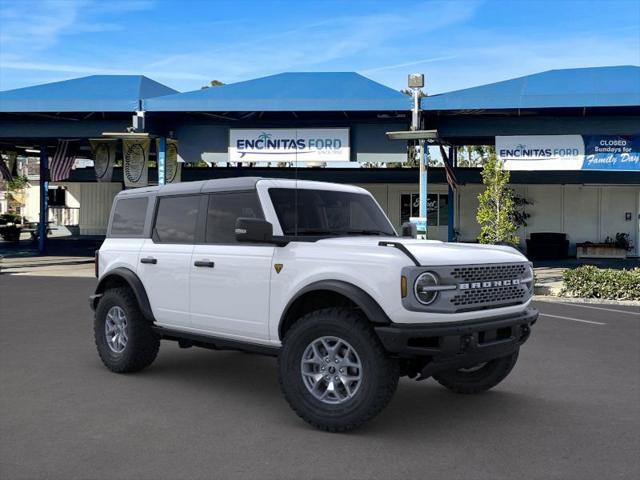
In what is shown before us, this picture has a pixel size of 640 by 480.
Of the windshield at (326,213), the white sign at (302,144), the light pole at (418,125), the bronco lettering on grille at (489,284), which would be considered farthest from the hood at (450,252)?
the white sign at (302,144)

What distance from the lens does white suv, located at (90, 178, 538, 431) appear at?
4.80 metres

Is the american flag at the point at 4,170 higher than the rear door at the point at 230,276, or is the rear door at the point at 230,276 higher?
the american flag at the point at 4,170

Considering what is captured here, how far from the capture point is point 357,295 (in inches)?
192

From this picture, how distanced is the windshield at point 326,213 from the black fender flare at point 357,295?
32.2 inches

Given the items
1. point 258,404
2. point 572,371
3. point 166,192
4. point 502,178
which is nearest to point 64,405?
point 258,404

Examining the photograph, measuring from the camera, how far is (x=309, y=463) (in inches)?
172

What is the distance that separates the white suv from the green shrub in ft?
32.0

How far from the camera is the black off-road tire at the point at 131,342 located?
269 inches

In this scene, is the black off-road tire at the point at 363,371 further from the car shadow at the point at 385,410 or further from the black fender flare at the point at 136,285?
the black fender flare at the point at 136,285

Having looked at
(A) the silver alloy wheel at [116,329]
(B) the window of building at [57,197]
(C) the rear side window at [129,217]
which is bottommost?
(A) the silver alloy wheel at [116,329]

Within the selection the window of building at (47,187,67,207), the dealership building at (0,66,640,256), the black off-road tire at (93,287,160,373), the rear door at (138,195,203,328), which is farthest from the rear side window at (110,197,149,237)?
the window of building at (47,187,67,207)

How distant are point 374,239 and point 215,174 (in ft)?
88.3

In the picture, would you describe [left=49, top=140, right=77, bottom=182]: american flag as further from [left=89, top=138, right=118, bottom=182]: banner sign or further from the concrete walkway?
the concrete walkway

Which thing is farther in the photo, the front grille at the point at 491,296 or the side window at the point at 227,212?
the side window at the point at 227,212
